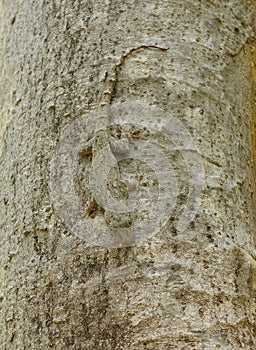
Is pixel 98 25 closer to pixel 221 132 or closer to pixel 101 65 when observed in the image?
pixel 101 65

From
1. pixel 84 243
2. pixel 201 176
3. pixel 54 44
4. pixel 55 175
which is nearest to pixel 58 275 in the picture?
pixel 84 243

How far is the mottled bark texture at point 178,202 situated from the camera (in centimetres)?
109

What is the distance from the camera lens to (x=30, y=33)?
1.35m

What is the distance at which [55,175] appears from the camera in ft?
3.92

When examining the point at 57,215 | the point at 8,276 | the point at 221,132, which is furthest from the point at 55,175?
the point at 221,132

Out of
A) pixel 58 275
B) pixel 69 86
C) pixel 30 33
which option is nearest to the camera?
pixel 58 275

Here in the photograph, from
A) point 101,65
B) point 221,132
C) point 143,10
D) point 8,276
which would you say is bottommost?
point 8,276

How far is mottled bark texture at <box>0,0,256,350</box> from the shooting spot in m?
1.09

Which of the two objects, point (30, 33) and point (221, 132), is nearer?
point (221, 132)

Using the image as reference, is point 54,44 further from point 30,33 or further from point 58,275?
point 58,275

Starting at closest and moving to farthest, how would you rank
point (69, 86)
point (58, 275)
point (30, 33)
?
1. point (58, 275)
2. point (69, 86)
3. point (30, 33)

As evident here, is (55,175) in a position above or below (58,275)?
above

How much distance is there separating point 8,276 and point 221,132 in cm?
43

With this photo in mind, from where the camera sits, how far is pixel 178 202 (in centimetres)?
116
